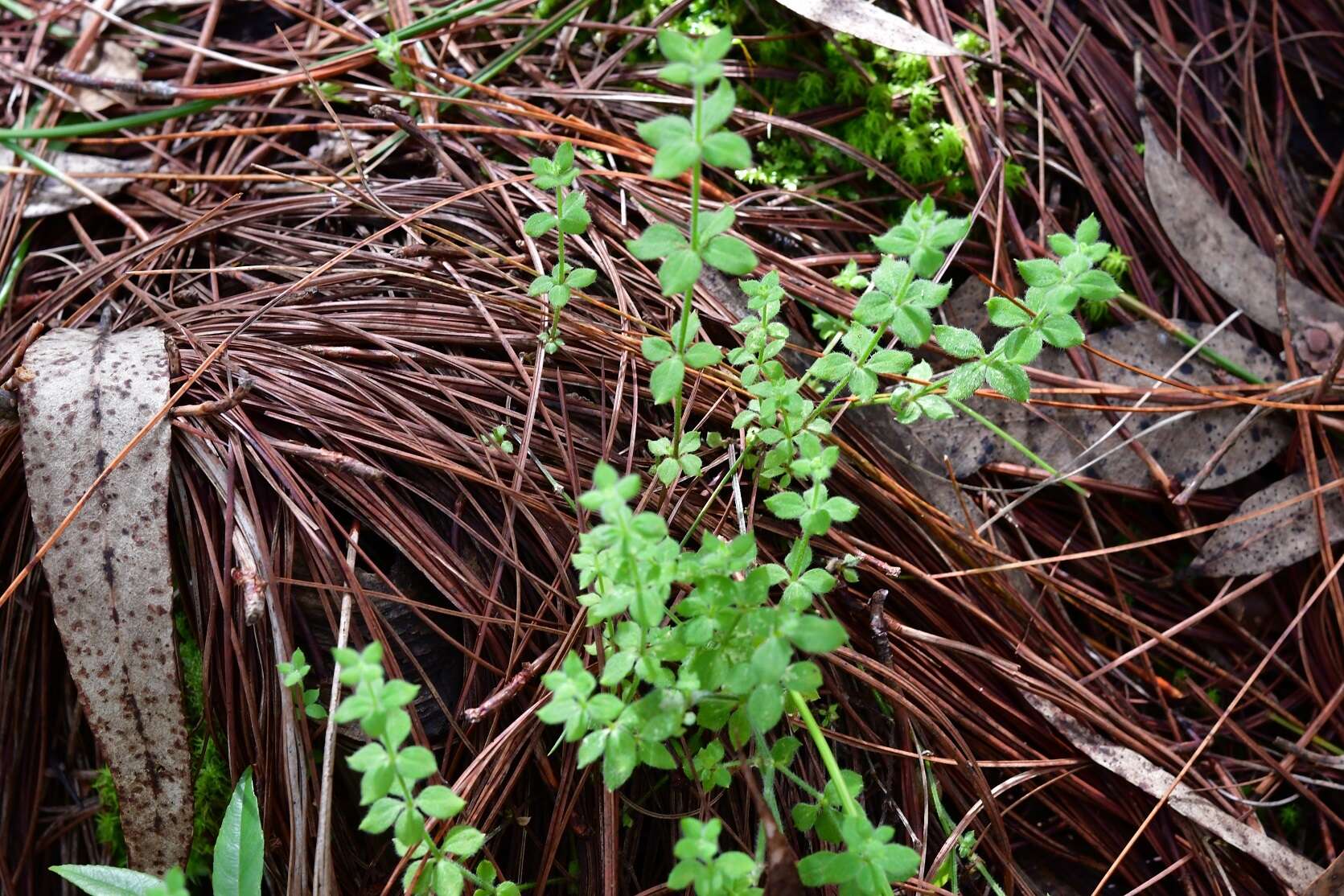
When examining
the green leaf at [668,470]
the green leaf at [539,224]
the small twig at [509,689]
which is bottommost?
the small twig at [509,689]

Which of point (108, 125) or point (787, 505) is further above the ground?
point (108, 125)

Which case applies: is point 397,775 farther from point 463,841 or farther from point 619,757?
point 619,757

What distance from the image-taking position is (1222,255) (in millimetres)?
2408

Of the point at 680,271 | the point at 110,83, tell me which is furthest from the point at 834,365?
the point at 110,83

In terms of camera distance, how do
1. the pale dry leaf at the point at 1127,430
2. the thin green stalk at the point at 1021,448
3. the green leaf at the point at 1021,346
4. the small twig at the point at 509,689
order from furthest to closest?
the pale dry leaf at the point at 1127,430
the thin green stalk at the point at 1021,448
the small twig at the point at 509,689
the green leaf at the point at 1021,346

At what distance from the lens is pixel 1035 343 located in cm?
155

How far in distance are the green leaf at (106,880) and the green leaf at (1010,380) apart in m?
1.70

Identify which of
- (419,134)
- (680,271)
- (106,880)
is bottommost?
(106,880)

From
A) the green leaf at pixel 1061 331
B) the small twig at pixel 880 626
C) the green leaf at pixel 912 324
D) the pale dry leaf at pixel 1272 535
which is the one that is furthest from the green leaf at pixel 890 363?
the pale dry leaf at pixel 1272 535

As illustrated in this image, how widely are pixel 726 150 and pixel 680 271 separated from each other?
0.61 feet

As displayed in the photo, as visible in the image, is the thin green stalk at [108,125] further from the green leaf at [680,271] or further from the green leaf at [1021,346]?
the green leaf at [1021,346]

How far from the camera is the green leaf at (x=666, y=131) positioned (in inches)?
49.7

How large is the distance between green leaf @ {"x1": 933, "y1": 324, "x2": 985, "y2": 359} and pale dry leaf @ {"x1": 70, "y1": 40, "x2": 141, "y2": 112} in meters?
2.14

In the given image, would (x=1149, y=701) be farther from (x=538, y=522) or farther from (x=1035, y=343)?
(x=538, y=522)
